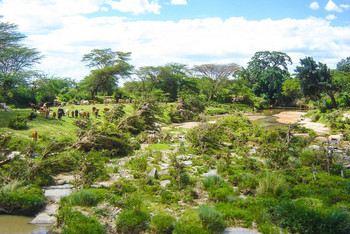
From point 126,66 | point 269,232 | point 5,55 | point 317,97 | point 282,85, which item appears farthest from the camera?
point 282,85

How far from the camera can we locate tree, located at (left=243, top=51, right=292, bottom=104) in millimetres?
51581

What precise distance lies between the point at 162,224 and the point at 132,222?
0.73m

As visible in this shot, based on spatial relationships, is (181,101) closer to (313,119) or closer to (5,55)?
(313,119)

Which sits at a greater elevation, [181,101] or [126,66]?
[126,66]

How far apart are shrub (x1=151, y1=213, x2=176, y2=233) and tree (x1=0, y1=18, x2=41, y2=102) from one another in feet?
73.0

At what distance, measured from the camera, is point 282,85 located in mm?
51781

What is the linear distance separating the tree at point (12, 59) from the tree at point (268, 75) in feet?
125

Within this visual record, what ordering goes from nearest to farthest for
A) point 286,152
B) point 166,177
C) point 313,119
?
point 166,177
point 286,152
point 313,119

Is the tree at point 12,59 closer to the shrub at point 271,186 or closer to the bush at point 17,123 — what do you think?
the bush at point 17,123

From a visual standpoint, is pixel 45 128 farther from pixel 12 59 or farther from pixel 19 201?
pixel 12 59

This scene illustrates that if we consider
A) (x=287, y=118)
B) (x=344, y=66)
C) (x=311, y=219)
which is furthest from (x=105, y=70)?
(x=344, y=66)

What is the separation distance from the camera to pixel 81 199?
26.6 ft

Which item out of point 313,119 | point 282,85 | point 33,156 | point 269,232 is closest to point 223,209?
point 269,232

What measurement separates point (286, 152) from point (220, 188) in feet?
17.8
